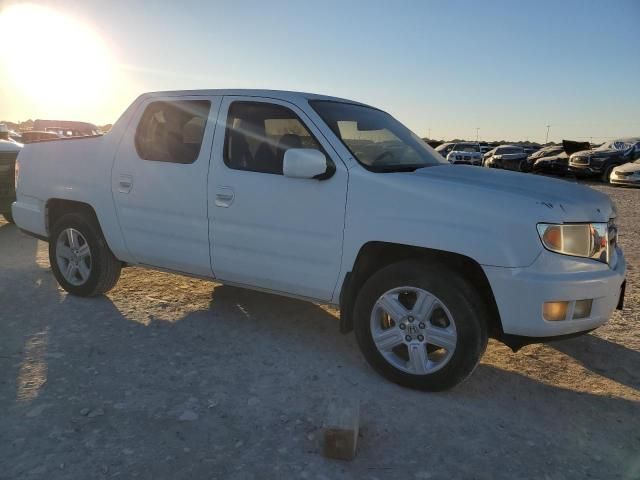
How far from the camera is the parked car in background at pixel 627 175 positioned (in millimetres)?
17062

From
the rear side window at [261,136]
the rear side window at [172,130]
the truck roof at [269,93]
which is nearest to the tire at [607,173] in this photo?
the truck roof at [269,93]

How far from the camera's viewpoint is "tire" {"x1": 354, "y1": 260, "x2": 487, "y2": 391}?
3143 millimetres

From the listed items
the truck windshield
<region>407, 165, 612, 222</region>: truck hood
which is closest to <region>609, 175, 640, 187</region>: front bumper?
the truck windshield

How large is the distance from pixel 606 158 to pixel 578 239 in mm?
19794

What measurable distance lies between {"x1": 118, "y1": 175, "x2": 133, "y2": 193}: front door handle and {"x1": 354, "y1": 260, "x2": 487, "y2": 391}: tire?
2179 millimetres

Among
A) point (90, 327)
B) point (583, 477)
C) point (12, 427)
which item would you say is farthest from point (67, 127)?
point (583, 477)

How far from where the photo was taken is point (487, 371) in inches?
145

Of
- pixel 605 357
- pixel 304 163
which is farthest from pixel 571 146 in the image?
pixel 304 163

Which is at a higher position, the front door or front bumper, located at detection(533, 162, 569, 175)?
the front door

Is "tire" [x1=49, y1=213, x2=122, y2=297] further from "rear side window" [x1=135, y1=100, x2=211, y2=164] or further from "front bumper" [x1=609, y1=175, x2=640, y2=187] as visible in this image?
"front bumper" [x1=609, y1=175, x2=640, y2=187]

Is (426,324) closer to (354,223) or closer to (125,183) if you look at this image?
(354,223)

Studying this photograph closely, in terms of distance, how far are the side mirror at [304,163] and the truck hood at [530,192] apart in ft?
1.95

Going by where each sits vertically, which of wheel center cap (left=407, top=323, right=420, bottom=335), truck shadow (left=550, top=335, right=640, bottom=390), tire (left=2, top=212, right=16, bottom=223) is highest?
wheel center cap (left=407, top=323, right=420, bottom=335)

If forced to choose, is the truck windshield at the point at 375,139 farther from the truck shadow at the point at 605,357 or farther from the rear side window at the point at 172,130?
the truck shadow at the point at 605,357
